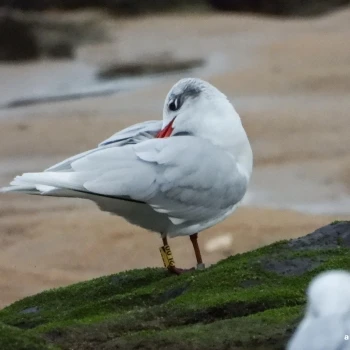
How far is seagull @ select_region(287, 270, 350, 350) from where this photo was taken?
275cm

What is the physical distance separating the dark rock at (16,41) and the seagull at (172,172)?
16.8 meters

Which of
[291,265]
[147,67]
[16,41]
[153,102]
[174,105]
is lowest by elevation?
[291,265]

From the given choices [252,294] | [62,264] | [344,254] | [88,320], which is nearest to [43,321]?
[88,320]

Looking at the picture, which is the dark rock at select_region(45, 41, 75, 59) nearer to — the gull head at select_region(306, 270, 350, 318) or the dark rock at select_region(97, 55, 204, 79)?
the dark rock at select_region(97, 55, 204, 79)

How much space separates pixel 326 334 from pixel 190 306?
58.2 inches

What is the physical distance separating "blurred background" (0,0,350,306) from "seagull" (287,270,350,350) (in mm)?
5680

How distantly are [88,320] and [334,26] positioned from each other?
65.8 ft

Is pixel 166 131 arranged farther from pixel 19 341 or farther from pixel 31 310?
pixel 19 341

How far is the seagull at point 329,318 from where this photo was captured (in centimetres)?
275

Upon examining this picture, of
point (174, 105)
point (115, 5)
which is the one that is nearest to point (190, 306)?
point (174, 105)

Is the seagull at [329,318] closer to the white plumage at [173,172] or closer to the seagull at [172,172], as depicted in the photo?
the seagull at [172,172]

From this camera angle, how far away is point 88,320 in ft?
14.1

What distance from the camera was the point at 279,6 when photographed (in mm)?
27406

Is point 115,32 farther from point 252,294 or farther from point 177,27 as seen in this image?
point 252,294
